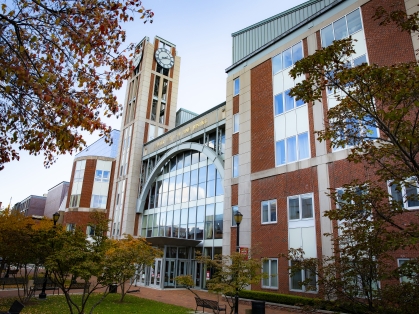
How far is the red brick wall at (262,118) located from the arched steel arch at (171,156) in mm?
6084

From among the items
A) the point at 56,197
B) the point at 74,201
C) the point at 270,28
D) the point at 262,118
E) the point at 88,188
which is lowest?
the point at 74,201

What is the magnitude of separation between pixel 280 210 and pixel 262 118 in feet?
22.4

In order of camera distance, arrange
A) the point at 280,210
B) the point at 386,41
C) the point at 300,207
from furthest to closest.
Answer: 1. the point at 280,210
2. the point at 300,207
3. the point at 386,41

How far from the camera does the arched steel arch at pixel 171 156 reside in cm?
2920

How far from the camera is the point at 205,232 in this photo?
99.4ft

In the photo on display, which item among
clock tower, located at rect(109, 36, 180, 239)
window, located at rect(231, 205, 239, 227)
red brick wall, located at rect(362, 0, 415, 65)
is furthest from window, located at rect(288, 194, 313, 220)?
clock tower, located at rect(109, 36, 180, 239)

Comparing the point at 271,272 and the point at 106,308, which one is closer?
the point at 106,308

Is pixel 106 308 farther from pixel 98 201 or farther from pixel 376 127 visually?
pixel 98 201

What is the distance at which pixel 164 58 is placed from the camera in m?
48.3

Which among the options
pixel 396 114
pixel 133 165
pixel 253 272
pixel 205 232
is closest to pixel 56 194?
pixel 133 165

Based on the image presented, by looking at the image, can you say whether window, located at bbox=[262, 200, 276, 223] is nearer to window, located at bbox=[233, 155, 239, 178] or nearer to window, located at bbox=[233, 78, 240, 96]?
window, located at bbox=[233, 155, 239, 178]

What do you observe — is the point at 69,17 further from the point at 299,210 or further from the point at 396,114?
the point at 299,210

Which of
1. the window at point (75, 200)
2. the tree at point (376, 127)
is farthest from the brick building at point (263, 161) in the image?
the window at point (75, 200)

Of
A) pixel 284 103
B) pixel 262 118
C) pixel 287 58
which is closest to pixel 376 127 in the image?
pixel 284 103
